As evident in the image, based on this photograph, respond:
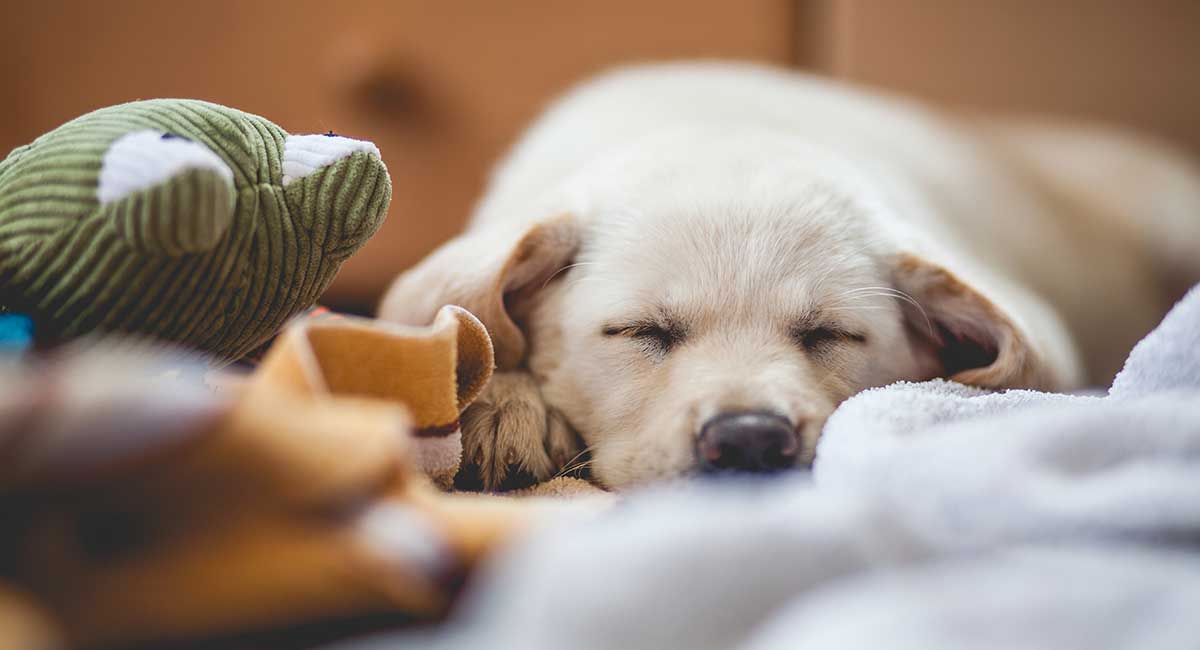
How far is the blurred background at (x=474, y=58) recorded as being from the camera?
2.03 meters

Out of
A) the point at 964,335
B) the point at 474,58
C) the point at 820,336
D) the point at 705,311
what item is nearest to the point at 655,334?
the point at 705,311

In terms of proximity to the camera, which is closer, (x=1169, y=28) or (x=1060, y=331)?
(x=1060, y=331)

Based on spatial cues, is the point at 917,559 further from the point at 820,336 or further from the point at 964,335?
the point at 964,335

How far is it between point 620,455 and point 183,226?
0.53 meters

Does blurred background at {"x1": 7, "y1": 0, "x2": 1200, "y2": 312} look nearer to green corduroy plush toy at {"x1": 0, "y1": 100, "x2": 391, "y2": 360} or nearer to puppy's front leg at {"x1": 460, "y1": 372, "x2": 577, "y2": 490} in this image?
puppy's front leg at {"x1": 460, "y1": 372, "x2": 577, "y2": 490}

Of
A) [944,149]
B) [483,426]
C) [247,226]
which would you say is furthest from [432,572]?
[944,149]

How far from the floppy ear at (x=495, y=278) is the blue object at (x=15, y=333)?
1.58ft

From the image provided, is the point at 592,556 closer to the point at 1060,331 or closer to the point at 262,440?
the point at 262,440

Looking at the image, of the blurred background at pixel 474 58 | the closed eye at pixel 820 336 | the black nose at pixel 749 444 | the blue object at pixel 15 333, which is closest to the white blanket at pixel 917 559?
the black nose at pixel 749 444

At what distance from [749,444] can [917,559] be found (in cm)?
38

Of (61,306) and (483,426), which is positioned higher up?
(483,426)

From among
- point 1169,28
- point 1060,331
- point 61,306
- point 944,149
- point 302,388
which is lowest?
point 61,306

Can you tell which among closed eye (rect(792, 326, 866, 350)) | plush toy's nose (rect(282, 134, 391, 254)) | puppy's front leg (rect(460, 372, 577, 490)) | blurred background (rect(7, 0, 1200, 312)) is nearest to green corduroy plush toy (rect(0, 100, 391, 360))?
plush toy's nose (rect(282, 134, 391, 254))

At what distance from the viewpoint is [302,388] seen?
1.91ft
